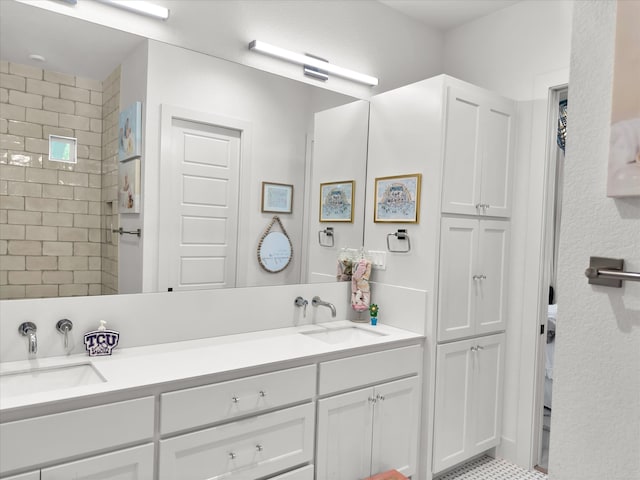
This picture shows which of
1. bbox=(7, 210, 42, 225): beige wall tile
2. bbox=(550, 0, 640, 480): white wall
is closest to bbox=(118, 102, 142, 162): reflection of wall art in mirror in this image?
bbox=(7, 210, 42, 225): beige wall tile

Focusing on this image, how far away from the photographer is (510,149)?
2.79 meters

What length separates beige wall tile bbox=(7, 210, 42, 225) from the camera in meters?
1.74

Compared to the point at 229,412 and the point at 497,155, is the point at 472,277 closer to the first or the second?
the point at 497,155

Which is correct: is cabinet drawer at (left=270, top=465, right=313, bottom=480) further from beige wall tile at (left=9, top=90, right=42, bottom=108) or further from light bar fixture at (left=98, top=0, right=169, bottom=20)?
light bar fixture at (left=98, top=0, right=169, bottom=20)

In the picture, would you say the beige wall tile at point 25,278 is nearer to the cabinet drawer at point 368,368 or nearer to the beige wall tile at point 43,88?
the beige wall tile at point 43,88

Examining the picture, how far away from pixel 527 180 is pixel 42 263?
2621mm

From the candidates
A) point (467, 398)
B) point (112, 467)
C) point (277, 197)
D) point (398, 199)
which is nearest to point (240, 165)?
point (277, 197)

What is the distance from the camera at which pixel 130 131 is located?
6.46 feet

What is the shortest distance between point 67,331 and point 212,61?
55.5 inches

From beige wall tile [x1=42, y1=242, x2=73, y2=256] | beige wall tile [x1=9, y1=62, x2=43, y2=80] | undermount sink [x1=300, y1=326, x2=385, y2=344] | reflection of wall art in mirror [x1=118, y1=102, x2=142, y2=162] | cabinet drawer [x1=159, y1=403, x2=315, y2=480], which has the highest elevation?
beige wall tile [x1=9, y1=62, x2=43, y2=80]

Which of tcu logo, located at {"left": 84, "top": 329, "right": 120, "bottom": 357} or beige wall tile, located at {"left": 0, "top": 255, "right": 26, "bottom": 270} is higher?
beige wall tile, located at {"left": 0, "top": 255, "right": 26, "bottom": 270}

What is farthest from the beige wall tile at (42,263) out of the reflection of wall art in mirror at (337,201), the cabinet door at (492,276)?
the cabinet door at (492,276)

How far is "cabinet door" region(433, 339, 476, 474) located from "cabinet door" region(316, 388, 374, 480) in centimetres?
52

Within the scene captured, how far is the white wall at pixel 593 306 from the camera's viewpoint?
1.08 m
